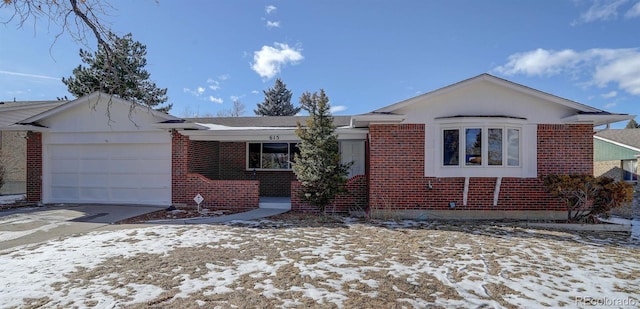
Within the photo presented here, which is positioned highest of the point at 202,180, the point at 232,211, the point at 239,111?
the point at 239,111

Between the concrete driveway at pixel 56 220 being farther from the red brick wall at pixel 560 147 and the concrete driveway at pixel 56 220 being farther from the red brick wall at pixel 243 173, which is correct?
the red brick wall at pixel 560 147

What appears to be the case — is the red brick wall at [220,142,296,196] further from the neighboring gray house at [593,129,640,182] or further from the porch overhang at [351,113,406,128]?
the neighboring gray house at [593,129,640,182]

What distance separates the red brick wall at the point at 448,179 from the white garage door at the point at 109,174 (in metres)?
7.04

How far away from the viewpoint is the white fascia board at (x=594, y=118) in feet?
27.8

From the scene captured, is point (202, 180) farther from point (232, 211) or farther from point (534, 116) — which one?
point (534, 116)

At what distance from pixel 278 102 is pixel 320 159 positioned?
96.0 ft

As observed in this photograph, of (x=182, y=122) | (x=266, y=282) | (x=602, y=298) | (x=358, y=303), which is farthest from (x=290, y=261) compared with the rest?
(x=182, y=122)

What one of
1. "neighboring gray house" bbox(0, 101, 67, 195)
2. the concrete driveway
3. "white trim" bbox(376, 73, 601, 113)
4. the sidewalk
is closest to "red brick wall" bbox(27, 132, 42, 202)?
the concrete driveway

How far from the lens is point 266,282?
427 cm

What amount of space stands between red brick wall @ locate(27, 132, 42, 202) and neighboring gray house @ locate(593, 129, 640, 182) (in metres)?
26.0

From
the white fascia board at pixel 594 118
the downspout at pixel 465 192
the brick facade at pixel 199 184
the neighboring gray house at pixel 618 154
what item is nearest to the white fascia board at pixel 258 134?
the brick facade at pixel 199 184

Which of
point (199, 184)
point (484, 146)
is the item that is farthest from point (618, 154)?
point (199, 184)

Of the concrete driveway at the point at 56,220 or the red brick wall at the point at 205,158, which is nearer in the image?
the concrete driveway at the point at 56,220

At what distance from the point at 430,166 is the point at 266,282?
624 centimetres
